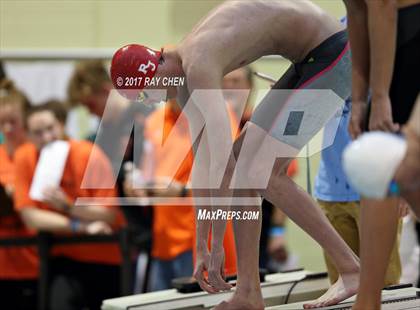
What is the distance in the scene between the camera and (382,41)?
3.13 m

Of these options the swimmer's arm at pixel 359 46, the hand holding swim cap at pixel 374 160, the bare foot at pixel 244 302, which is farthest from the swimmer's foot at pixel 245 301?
the hand holding swim cap at pixel 374 160

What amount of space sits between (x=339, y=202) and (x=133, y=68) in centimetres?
134

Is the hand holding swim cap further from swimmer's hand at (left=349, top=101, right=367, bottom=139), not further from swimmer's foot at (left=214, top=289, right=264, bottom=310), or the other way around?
swimmer's foot at (left=214, top=289, right=264, bottom=310)

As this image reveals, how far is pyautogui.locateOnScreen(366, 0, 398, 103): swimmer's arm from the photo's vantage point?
3125 mm

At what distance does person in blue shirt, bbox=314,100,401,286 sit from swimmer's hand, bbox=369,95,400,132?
150 centimetres

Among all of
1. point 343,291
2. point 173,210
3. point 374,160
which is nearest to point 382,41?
point 374,160

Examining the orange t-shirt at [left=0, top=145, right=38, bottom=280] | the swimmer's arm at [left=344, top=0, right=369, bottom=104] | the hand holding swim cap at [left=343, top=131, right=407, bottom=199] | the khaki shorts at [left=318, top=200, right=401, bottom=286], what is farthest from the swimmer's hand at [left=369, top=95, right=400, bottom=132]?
the orange t-shirt at [left=0, top=145, right=38, bottom=280]

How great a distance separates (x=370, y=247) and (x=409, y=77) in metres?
0.57

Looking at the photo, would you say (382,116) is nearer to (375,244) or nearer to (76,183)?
(375,244)

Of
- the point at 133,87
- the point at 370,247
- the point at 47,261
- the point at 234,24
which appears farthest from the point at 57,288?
the point at 370,247

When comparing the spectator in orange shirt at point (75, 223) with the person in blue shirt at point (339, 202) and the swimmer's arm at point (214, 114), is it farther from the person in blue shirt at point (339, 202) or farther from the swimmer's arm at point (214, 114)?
the swimmer's arm at point (214, 114)

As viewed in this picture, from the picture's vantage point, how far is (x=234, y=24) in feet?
12.7

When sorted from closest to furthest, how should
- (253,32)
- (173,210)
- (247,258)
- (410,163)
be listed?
(410,163)
(253,32)
(247,258)
(173,210)

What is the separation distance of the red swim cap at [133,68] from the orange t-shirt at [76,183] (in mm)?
1812
